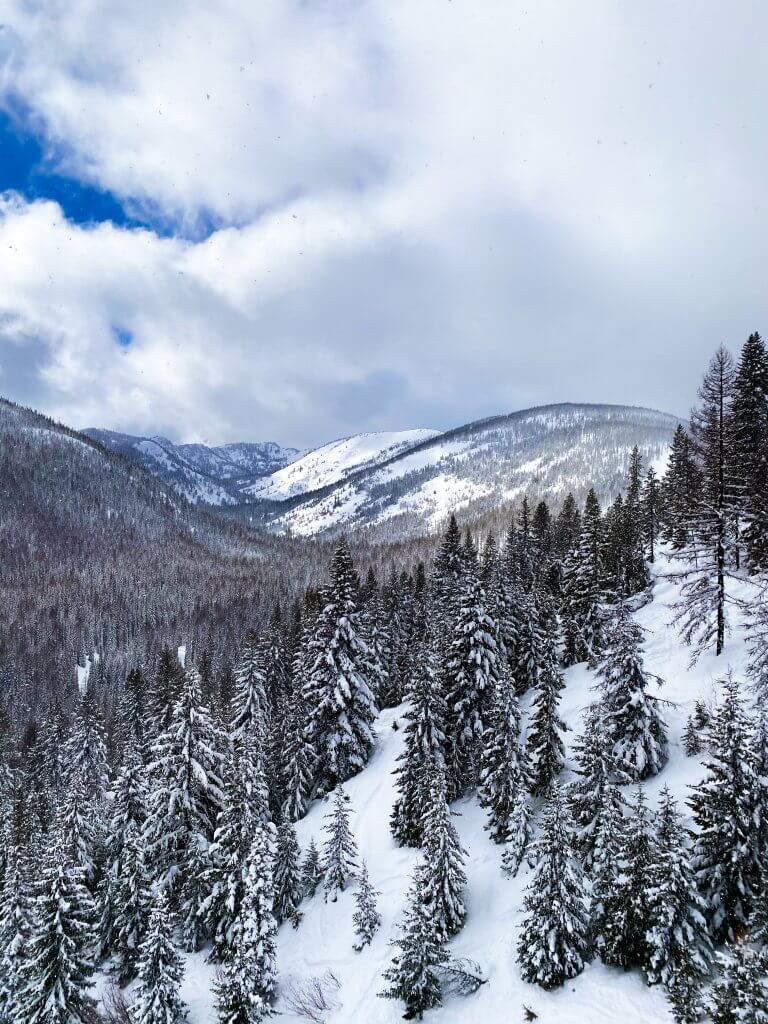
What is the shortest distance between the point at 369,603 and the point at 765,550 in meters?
34.8

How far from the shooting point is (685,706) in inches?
987

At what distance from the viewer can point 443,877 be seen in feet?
65.2

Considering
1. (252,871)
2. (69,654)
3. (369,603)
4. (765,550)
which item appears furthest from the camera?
(69,654)

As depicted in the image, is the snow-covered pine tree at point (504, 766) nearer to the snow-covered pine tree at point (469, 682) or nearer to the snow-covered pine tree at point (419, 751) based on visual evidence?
the snow-covered pine tree at point (419, 751)

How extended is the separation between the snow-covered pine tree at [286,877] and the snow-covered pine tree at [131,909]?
5.82 metres

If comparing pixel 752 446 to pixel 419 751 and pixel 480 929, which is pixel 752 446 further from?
pixel 480 929

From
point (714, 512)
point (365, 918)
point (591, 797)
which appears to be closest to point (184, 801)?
point (365, 918)

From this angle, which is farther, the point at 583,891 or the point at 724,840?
the point at 583,891

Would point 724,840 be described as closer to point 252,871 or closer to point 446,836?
point 446,836

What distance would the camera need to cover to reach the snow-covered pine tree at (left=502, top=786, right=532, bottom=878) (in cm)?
2134

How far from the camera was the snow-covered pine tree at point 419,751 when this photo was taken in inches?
1048

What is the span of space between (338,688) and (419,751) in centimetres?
771

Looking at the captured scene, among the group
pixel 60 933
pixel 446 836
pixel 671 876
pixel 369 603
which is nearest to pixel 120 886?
pixel 60 933

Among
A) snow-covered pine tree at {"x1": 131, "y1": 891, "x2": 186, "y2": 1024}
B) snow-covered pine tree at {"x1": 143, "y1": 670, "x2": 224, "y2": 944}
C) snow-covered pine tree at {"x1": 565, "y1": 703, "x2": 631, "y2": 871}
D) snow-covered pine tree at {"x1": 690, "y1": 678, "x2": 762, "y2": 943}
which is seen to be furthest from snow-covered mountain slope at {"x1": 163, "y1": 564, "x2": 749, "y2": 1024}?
snow-covered pine tree at {"x1": 143, "y1": 670, "x2": 224, "y2": 944}
